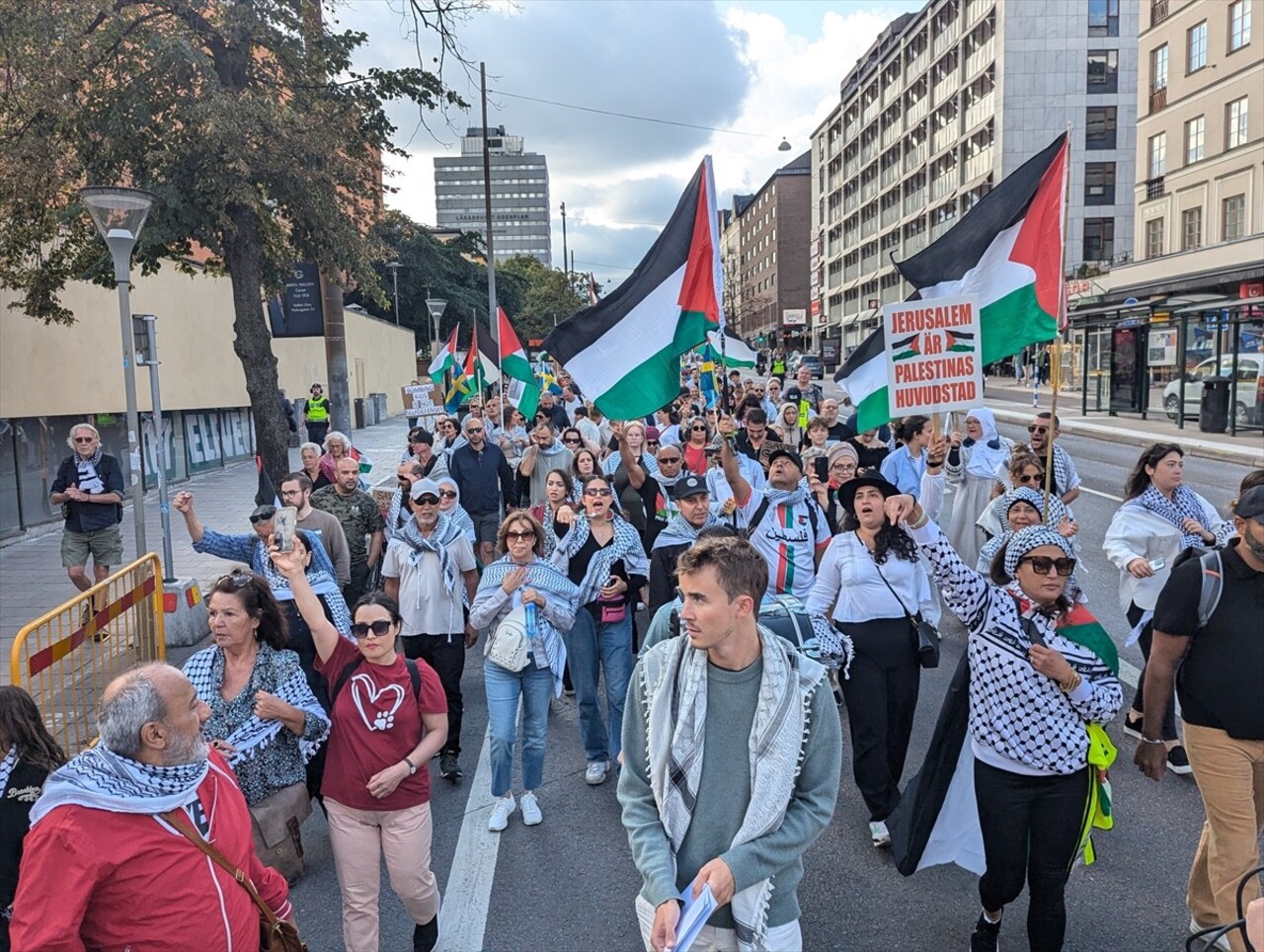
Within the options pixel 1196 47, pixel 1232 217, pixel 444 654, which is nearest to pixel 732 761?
pixel 444 654

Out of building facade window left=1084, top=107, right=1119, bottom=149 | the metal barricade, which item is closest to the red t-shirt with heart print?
the metal barricade

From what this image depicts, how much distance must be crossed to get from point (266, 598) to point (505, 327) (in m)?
11.4

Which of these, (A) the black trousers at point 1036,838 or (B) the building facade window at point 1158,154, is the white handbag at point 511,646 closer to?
(A) the black trousers at point 1036,838

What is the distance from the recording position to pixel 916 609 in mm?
4598

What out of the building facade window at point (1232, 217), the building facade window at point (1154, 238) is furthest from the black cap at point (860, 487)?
the building facade window at point (1154, 238)

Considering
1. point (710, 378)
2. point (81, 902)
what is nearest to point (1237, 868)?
point (81, 902)

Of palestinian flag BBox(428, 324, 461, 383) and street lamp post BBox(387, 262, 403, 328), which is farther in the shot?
street lamp post BBox(387, 262, 403, 328)

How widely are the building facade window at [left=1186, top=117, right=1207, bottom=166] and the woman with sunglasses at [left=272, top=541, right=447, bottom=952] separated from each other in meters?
40.4

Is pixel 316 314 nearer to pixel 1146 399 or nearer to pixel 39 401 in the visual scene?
pixel 39 401

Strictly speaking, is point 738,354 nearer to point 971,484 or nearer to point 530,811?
point 971,484

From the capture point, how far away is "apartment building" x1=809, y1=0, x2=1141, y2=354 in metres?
52.4

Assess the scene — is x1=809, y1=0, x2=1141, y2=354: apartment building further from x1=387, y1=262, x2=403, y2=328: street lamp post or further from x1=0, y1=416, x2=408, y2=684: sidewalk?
x1=0, y1=416, x2=408, y2=684: sidewalk

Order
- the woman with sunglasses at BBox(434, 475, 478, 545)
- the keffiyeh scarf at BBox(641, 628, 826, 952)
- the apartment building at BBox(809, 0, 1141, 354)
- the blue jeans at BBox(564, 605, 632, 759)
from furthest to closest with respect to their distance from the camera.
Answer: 1. the apartment building at BBox(809, 0, 1141, 354)
2. the woman with sunglasses at BBox(434, 475, 478, 545)
3. the blue jeans at BBox(564, 605, 632, 759)
4. the keffiyeh scarf at BBox(641, 628, 826, 952)

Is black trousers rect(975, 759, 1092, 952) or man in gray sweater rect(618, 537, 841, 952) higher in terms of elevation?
man in gray sweater rect(618, 537, 841, 952)
